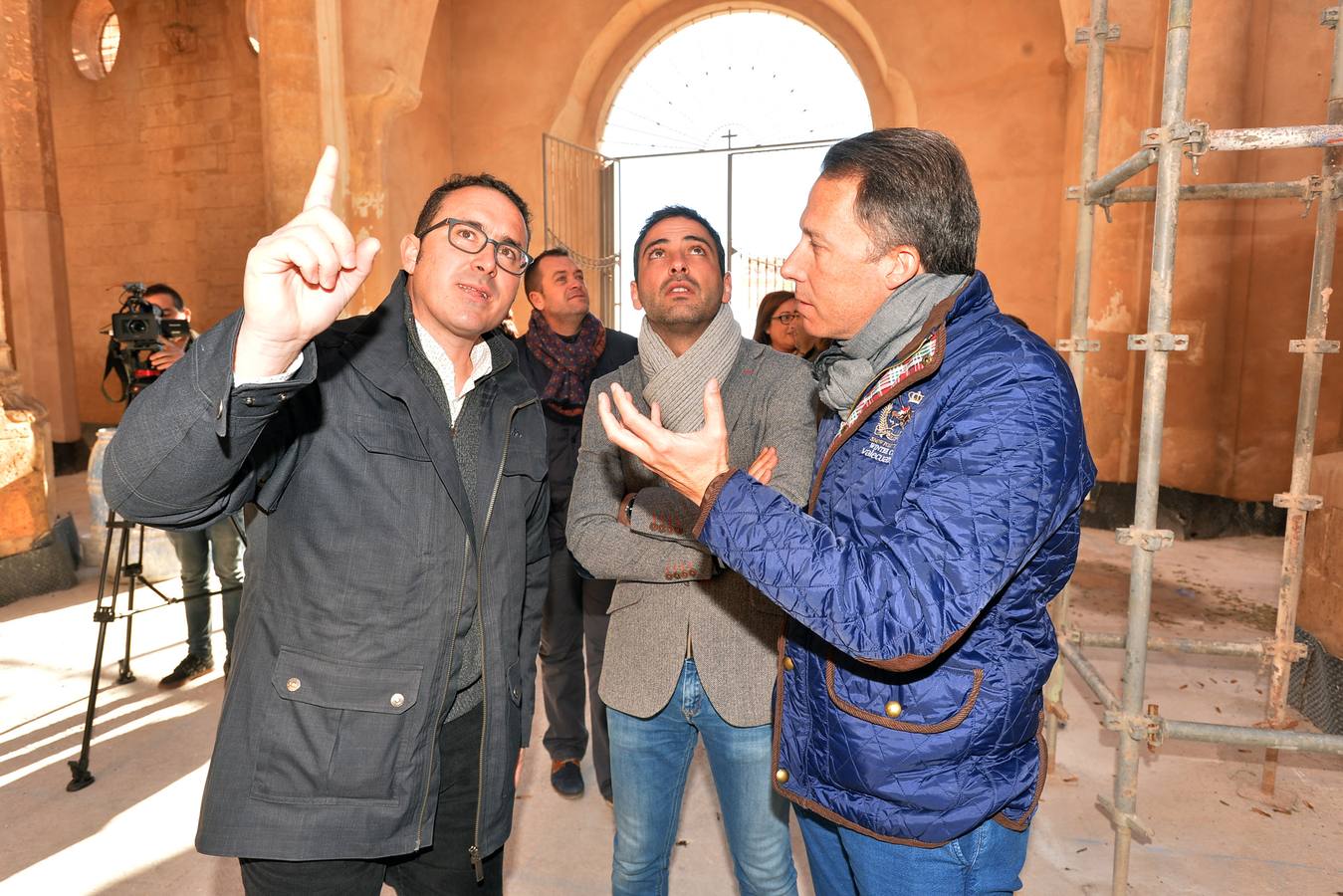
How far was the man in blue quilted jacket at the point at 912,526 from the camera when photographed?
4.08 feet

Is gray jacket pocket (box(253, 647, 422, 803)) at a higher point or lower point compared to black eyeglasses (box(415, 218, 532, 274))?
lower

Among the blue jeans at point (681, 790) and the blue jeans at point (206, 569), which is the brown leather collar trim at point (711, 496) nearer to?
the blue jeans at point (681, 790)

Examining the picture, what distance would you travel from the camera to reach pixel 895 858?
1485mm

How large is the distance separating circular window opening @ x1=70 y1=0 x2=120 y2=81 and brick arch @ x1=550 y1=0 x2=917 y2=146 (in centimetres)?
705

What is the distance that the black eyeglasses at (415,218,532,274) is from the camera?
193 cm

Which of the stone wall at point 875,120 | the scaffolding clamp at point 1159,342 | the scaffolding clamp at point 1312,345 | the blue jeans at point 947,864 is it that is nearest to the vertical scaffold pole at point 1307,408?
the scaffolding clamp at point 1312,345

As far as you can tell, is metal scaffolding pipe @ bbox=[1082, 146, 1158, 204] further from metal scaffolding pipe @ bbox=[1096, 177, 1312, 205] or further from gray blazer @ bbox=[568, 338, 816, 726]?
gray blazer @ bbox=[568, 338, 816, 726]

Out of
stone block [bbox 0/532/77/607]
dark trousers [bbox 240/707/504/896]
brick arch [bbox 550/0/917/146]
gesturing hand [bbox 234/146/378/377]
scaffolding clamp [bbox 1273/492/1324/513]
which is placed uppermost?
brick arch [bbox 550/0/917/146]

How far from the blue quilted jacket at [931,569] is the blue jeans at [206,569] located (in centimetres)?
387

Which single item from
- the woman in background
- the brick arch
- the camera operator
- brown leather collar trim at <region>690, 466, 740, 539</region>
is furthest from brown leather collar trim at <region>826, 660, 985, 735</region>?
the brick arch

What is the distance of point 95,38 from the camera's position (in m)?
12.7

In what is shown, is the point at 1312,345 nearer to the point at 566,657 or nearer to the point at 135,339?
the point at 566,657

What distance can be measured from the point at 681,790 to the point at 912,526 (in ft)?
4.32

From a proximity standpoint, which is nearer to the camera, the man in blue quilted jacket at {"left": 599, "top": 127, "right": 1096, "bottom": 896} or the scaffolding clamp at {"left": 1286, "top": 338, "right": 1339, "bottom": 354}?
the man in blue quilted jacket at {"left": 599, "top": 127, "right": 1096, "bottom": 896}
